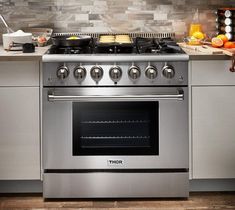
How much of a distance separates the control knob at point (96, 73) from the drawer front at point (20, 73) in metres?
0.38

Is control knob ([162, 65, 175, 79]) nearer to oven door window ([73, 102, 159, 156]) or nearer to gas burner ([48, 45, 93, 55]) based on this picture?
oven door window ([73, 102, 159, 156])

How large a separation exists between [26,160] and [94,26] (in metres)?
1.28

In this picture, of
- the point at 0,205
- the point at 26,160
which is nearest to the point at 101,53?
the point at 26,160

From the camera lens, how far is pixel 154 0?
14.6ft

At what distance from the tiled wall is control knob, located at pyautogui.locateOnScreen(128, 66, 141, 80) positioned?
954 mm

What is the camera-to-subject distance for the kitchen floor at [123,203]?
12.2ft

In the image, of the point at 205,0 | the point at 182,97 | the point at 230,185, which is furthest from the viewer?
the point at 205,0

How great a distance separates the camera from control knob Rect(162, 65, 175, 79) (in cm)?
362

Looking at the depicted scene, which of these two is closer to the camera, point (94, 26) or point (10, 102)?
point (10, 102)

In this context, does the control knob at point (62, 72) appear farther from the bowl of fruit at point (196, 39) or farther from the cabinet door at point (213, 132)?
the bowl of fruit at point (196, 39)

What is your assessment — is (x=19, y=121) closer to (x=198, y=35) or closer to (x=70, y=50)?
(x=70, y=50)

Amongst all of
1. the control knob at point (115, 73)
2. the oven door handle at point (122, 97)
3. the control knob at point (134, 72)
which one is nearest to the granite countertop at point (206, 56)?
the oven door handle at point (122, 97)

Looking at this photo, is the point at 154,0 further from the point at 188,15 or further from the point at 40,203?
the point at 40,203

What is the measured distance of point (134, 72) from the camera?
11.9 feet
